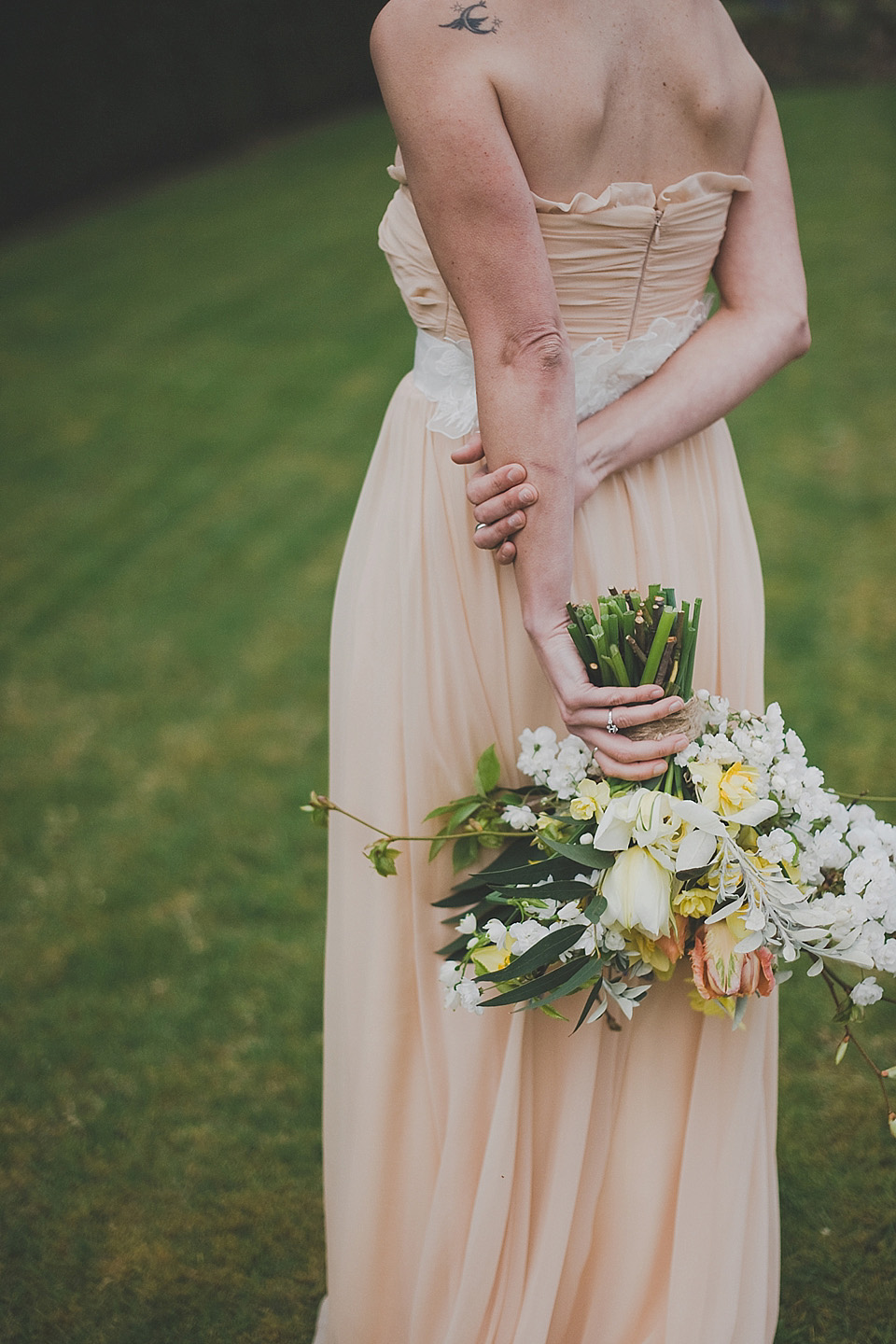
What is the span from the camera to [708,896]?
154 centimetres

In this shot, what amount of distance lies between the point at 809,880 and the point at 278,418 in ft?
22.2

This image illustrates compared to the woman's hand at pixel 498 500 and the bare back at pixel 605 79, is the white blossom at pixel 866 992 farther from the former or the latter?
the bare back at pixel 605 79

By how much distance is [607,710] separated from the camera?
1584 mm

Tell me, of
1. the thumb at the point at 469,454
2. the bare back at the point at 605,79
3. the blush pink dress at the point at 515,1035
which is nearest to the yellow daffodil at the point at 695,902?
the blush pink dress at the point at 515,1035

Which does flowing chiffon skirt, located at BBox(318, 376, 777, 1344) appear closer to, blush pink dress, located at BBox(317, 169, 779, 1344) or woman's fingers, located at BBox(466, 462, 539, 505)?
blush pink dress, located at BBox(317, 169, 779, 1344)

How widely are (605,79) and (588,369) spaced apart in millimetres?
405

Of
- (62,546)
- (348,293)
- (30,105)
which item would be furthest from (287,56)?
(62,546)

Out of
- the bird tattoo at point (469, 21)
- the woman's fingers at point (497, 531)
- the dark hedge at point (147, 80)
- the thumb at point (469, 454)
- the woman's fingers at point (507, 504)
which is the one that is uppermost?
the dark hedge at point (147, 80)

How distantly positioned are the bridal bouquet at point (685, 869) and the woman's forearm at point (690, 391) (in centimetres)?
28

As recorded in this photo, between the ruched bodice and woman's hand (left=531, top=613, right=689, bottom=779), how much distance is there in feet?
1.67

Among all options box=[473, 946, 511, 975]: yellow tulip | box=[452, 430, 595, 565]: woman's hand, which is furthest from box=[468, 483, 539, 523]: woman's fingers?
box=[473, 946, 511, 975]: yellow tulip

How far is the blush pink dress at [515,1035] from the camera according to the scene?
1878mm

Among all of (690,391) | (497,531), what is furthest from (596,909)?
(690,391)

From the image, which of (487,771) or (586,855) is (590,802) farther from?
(487,771)
